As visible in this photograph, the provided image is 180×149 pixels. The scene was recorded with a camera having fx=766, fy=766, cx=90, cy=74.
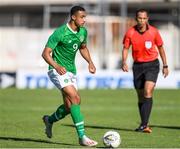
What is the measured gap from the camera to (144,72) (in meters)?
15.3

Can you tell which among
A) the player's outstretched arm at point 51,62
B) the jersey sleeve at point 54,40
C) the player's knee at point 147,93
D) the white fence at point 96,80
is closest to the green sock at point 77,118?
the player's outstretched arm at point 51,62

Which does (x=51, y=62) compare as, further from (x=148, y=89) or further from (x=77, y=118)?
(x=148, y=89)

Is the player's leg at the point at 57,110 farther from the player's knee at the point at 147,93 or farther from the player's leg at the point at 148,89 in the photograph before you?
the player's knee at the point at 147,93

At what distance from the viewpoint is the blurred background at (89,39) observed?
31.1m

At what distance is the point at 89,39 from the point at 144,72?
23.2m

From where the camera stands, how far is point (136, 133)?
14.5 meters

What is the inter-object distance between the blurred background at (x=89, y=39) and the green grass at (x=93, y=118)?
1973 mm

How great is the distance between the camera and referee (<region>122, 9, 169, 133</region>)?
15.1m

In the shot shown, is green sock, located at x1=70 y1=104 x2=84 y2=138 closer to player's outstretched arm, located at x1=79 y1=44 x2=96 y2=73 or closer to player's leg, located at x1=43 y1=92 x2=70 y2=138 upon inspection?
player's leg, located at x1=43 y1=92 x2=70 y2=138

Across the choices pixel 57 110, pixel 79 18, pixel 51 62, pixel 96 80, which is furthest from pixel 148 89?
pixel 96 80

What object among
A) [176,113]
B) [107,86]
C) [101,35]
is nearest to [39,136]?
[176,113]

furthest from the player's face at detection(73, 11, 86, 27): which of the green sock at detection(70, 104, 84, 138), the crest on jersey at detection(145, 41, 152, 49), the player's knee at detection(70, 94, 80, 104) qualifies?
the crest on jersey at detection(145, 41, 152, 49)

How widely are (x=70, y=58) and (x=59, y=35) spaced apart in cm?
47

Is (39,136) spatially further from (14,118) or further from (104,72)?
(104,72)
